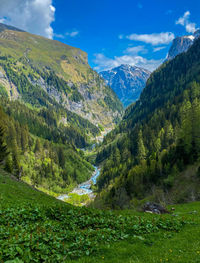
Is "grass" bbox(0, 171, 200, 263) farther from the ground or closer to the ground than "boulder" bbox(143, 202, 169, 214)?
farther from the ground

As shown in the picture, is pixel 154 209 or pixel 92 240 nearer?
pixel 92 240

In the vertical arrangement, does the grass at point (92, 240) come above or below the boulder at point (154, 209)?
above

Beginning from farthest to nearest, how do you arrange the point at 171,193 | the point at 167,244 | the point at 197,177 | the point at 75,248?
the point at 171,193
the point at 197,177
the point at 167,244
the point at 75,248

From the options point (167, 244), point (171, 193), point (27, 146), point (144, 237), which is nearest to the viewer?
point (167, 244)

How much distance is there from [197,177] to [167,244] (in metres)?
54.6

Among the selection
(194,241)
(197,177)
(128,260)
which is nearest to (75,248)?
(128,260)

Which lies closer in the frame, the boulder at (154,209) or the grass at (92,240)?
the grass at (92,240)

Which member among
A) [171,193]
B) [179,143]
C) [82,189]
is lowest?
[82,189]

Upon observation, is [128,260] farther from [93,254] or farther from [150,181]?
[150,181]

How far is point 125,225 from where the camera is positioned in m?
15.7

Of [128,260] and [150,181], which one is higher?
[128,260]

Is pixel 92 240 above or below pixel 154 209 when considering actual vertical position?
above

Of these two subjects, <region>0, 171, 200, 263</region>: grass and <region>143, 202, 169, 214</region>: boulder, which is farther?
<region>143, 202, 169, 214</region>: boulder

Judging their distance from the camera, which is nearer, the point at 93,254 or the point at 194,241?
the point at 93,254
